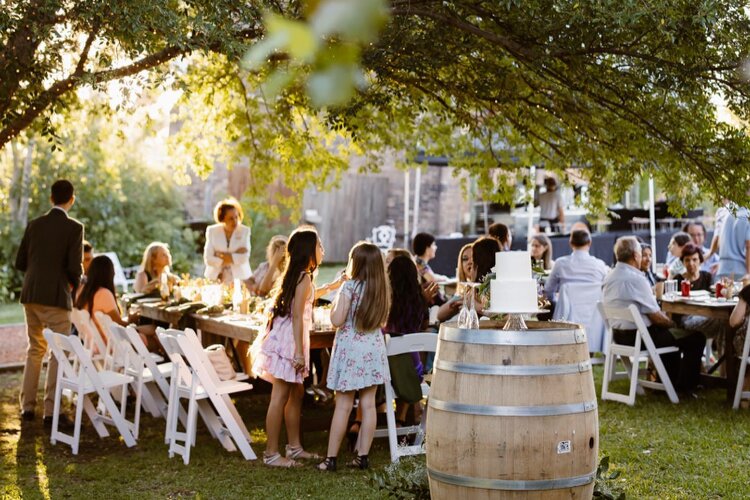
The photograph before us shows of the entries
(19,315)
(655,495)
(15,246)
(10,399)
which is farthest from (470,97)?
(15,246)

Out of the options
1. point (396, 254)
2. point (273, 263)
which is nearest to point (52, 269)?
point (273, 263)

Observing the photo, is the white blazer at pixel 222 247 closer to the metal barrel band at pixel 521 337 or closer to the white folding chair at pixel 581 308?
the white folding chair at pixel 581 308

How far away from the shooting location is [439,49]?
20.9 ft

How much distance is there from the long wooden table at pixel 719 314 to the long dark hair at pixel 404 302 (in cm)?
278

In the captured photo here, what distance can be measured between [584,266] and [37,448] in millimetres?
5342

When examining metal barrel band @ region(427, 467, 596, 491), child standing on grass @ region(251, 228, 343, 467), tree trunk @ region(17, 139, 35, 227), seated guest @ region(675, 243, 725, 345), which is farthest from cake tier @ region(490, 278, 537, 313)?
tree trunk @ region(17, 139, 35, 227)

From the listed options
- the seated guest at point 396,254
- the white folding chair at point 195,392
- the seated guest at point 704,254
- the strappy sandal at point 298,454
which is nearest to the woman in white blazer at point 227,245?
the seated guest at point 396,254

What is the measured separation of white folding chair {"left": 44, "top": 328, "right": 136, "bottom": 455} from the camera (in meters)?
6.83

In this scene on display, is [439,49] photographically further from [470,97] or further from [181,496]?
[181,496]

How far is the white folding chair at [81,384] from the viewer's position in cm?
683

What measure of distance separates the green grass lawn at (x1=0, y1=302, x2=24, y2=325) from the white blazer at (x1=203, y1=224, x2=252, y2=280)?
5.37 metres

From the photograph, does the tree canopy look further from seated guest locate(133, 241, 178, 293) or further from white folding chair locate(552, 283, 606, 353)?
seated guest locate(133, 241, 178, 293)

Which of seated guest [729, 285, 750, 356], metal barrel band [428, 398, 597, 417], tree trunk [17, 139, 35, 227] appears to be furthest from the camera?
tree trunk [17, 139, 35, 227]

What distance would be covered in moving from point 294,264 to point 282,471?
1.28 m
